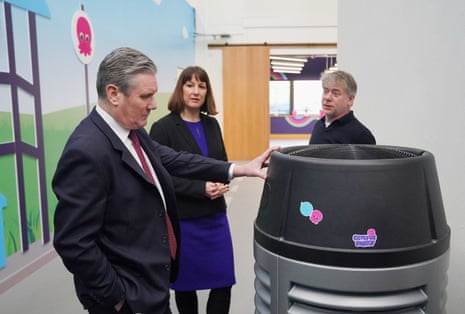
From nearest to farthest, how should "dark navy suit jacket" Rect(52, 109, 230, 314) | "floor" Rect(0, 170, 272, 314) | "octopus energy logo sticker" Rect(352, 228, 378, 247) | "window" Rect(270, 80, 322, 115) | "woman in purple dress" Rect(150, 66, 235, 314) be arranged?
"octopus energy logo sticker" Rect(352, 228, 378, 247) → "dark navy suit jacket" Rect(52, 109, 230, 314) → "woman in purple dress" Rect(150, 66, 235, 314) → "floor" Rect(0, 170, 272, 314) → "window" Rect(270, 80, 322, 115)

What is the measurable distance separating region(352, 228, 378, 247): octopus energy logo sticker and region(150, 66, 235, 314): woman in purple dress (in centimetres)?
105

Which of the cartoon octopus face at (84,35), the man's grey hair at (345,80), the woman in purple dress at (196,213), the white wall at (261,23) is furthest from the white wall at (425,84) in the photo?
the white wall at (261,23)

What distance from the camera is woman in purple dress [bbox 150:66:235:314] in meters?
1.84

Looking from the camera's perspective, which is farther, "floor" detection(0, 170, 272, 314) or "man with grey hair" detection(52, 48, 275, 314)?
"floor" detection(0, 170, 272, 314)

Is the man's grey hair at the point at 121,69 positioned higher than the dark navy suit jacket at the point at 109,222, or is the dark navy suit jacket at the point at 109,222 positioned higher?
the man's grey hair at the point at 121,69

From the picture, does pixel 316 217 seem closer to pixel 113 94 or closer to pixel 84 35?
pixel 113 94

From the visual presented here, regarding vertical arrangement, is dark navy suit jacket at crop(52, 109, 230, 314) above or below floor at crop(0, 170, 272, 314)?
above

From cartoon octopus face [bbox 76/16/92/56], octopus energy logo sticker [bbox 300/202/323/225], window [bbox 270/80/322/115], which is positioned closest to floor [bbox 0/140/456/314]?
cartoon octopus face [bbox 76/16/92/56]

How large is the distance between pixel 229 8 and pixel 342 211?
796 cm

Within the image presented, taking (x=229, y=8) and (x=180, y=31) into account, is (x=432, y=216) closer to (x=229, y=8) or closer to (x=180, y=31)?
(x=180, y=31)

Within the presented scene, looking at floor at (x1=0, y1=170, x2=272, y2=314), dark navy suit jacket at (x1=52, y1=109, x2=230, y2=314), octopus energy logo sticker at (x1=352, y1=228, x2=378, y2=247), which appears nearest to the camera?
octopus energy logo sticker at (x1=352, y1=228, x2=378, y2=247)

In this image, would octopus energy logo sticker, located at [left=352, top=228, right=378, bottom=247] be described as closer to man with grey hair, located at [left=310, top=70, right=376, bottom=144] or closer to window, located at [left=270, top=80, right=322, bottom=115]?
man with grey hair, located at [left=310, top=70, right=376, bottom=144]

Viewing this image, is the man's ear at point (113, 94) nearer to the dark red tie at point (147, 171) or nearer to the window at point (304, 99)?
the dark red tie at point (147, 171)

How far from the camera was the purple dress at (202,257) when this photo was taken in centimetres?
185
